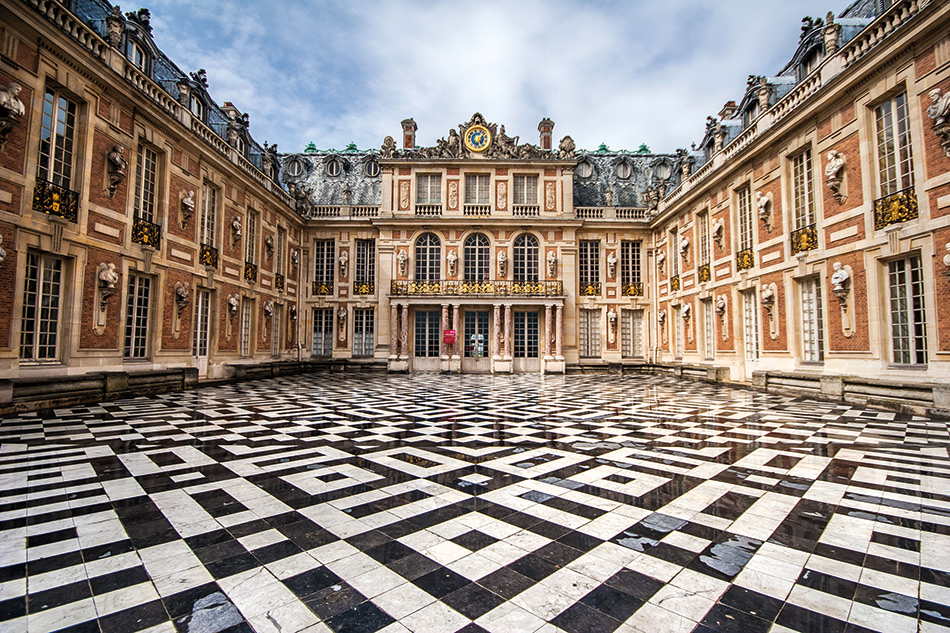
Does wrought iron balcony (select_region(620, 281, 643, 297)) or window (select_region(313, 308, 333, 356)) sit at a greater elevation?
wrought iron balcony (select_region(620, 281, 643, 297))

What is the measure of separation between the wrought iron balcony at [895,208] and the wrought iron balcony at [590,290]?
1511cm

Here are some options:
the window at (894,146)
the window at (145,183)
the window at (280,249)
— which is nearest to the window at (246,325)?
the window at (280,249)

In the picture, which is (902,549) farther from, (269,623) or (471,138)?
(471,138)

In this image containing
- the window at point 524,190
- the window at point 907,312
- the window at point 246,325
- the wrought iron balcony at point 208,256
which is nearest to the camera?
the window at point 907,312

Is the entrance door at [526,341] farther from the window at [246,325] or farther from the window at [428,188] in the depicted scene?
the window at [246,325]

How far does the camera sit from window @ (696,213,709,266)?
19.0 m

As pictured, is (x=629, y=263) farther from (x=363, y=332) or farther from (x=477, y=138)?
(x=363, y=332)

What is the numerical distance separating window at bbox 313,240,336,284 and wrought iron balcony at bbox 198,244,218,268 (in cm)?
924

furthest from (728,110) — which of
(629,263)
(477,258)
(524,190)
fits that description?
(477,258)

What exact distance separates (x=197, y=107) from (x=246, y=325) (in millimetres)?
7906

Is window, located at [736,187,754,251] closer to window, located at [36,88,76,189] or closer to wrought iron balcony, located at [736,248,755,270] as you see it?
wrought iron balcony, located at [736,248,755,270]

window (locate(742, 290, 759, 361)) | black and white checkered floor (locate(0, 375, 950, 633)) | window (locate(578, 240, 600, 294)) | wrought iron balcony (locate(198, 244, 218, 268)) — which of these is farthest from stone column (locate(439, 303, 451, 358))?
black and white checkered floor (locate(0, 375, 950, 633))

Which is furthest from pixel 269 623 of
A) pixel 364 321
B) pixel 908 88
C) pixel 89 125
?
pixel 364 321

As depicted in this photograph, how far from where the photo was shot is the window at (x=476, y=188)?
1017 inches
